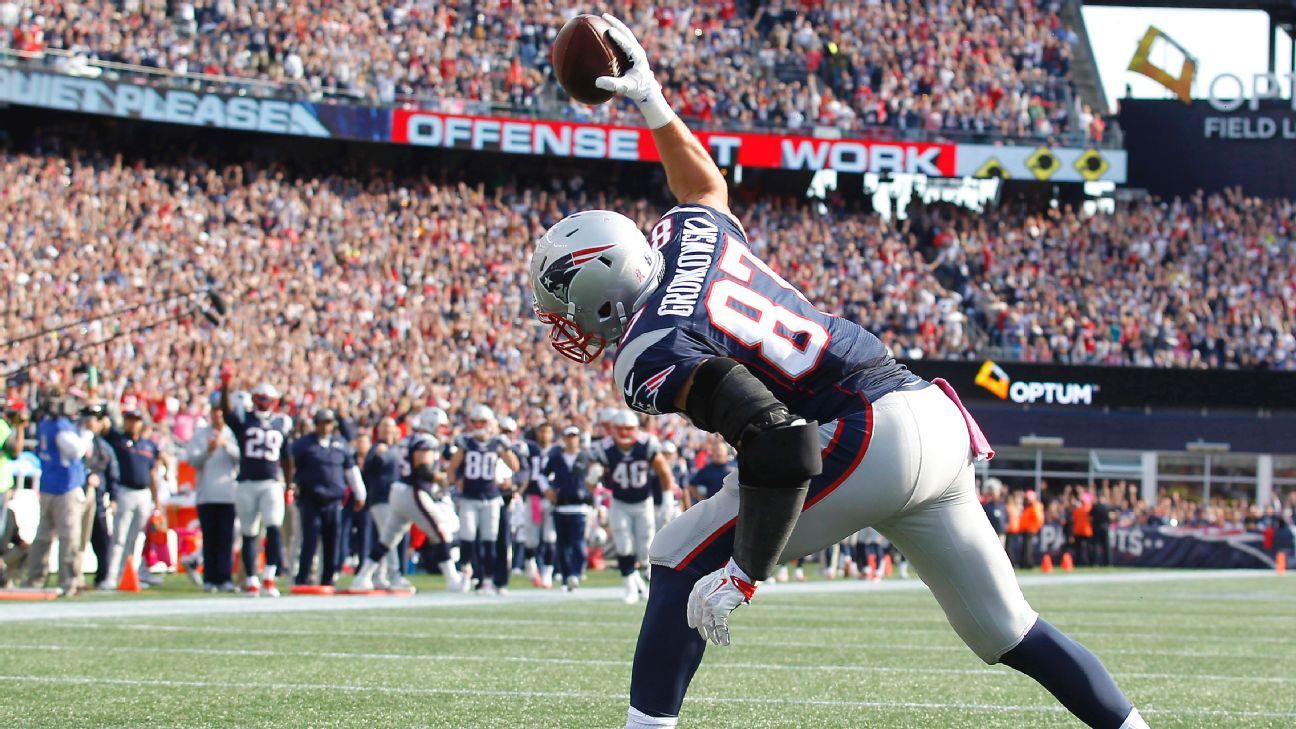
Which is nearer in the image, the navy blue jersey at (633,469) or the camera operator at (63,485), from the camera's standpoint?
the camera operator at (63,485)

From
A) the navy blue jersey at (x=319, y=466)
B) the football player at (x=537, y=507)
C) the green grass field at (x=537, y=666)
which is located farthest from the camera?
the football player at (x=537, y=507)

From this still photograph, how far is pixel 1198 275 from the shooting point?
29.5m

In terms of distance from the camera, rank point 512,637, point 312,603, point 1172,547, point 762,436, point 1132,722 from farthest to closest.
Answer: point 1172,547
point 312,603
point 512,637
point 1132,722
point 762,436

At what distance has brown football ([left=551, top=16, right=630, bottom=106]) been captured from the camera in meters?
4.11

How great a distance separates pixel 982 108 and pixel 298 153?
12793mm

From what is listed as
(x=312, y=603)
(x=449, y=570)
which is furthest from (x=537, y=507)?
(x=312, y=603)

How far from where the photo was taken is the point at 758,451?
3.07m

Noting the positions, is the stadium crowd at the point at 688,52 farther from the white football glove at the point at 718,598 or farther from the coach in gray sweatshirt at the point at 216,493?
the white football glove at the point at 718,598

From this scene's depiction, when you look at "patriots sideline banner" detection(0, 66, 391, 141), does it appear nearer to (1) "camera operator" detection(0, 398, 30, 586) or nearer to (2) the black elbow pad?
(1) "camera operator" detection(0, 398, 30, 586)

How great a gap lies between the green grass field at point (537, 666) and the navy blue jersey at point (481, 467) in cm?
143

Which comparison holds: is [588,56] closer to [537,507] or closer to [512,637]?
[512,637]

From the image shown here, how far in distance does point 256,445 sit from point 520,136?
17.2 meters

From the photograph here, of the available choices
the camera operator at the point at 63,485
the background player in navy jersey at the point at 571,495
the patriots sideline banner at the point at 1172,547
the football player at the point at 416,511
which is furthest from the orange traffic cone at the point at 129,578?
the patriots sideline banner at the point at 1172,547

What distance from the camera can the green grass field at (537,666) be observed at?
5.40 m
